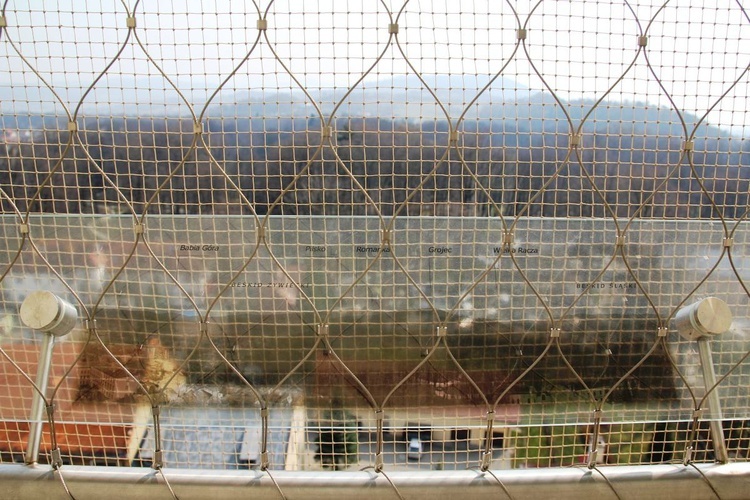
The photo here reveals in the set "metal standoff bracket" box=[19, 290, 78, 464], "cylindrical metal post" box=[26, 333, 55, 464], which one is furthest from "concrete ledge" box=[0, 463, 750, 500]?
"metal standoff bracket" box=[19, 290, 78, 464]

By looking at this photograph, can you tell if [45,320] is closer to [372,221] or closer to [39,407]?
[39,407]

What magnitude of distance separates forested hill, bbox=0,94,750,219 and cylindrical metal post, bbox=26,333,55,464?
28cm

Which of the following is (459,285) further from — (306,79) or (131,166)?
(131,166)

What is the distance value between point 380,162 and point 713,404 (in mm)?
662

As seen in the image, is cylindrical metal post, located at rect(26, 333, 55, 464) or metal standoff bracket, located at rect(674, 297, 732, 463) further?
metal standoff bracket, located at rect(674, 297, 732, 463)

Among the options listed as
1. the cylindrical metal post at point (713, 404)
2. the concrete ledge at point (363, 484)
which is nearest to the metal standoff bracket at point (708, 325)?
the cylindrical metal post at point (713, 404)

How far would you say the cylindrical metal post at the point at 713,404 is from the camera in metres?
0.66

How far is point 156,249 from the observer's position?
3.02ft

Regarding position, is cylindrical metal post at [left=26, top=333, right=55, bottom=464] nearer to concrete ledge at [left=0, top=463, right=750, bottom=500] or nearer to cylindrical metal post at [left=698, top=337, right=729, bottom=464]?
concrete ledge at [left=0, top=463, right=750, bottom=500]

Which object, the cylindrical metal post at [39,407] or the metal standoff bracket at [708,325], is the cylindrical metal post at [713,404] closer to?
the metal standoff bracket at [708,325]

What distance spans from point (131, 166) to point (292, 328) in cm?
42

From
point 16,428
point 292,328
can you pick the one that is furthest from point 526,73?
point 16,428

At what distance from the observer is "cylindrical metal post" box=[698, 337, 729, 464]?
66 cm

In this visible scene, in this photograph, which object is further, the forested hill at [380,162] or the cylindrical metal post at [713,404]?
the forested hill at [380,162]
